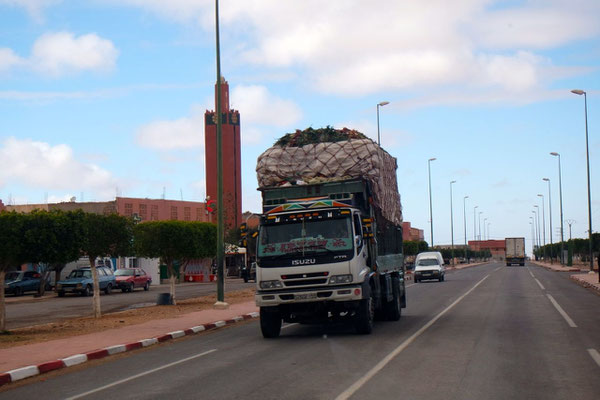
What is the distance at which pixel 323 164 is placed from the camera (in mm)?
16875

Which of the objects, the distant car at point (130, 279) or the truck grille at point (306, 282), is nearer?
the truck grille at point (306, 282)

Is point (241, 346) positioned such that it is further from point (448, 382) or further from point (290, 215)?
point (448, 382)

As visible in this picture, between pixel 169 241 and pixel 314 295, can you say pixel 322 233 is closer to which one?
pixel 314 295

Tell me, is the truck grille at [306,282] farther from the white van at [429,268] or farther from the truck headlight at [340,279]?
the white van at [429,268]

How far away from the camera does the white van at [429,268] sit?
162 feet

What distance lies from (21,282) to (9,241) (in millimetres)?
29862

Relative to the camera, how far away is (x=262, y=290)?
15.2 m

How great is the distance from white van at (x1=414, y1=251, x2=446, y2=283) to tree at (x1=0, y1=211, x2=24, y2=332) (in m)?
34.8

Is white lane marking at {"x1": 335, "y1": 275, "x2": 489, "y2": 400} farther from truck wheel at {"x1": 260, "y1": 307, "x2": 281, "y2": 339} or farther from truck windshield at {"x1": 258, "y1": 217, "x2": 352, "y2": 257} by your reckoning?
truck wheel at {"x1": 260, "y1": 307, "x2": 281, "y2": 339}

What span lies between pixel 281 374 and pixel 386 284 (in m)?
7.96

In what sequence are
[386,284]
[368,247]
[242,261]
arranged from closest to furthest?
[368,247]
[386,284]
[242,261]

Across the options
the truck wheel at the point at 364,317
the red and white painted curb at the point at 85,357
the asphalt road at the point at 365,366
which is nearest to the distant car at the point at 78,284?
Result: the red and white painted curb at the point at 85,357

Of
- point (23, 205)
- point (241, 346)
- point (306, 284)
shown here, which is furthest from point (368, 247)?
point (23, 205)

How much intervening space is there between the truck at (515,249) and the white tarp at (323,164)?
84950 mm
